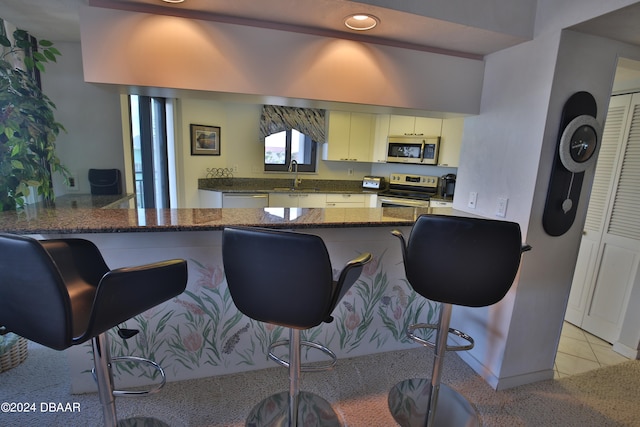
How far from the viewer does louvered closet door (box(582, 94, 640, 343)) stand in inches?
96.5

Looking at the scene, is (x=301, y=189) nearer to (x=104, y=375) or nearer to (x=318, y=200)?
(x=318, y=200)

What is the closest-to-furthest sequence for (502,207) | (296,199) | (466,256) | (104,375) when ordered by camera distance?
(104,375), (466,256), (502,207), (296,199)

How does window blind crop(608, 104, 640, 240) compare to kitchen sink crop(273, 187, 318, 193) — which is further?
kitchen sink crop(273, 187, 318, 193)

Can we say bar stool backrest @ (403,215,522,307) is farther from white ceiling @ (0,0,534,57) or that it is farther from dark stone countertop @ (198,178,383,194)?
dark stone countertop @ (198,178,383,194)

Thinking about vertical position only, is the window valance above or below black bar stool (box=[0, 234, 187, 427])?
above

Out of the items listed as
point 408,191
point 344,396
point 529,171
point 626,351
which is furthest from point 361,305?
point 408,191

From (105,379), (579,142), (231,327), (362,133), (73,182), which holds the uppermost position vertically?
(362,133)

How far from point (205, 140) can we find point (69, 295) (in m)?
3.82

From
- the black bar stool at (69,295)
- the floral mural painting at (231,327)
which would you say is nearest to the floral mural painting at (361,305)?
the floral mural painting at (231,327)

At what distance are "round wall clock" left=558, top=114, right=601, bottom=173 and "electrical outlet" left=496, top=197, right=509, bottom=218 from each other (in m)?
0.36

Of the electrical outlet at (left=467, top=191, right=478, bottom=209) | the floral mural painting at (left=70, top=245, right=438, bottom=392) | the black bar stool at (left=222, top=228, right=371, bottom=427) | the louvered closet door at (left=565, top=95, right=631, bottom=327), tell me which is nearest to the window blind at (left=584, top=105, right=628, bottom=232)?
the louvered closet door at (left=565, top=95, right=631, bottom=327)

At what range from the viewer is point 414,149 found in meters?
4.66

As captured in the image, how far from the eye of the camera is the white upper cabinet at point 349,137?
509 centimetres

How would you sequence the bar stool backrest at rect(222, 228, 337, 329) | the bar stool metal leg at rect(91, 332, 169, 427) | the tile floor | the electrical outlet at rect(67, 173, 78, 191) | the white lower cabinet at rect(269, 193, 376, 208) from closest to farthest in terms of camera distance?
the bar stool backrest at rect(222, 228, 337, 329) < the bar stool metal leg at rect(91, 332, 169, 427) < the tile floor < the electrical outlet at rect(67, 173, 78, 191) < the white lower cabinet at rect(269, 193, 376, 208)
